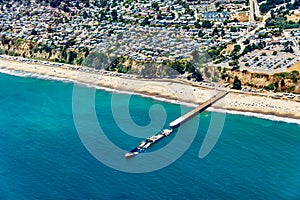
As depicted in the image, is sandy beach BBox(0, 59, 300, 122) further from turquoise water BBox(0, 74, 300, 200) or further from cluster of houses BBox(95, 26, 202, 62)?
cluster of houses BBox(95, 26, 202, 62)

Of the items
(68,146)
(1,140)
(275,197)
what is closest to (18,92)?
(1,140)

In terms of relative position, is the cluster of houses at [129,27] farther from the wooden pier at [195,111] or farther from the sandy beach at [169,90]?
the wooden pier at [195,111]

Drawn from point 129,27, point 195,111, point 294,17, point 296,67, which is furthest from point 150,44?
point 294,17

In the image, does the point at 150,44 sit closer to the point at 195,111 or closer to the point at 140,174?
the point at 195,111

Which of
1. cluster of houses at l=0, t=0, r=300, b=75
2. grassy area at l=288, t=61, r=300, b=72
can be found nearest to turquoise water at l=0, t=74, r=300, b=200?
grassy area at l=288, t=61, r=300, b=72

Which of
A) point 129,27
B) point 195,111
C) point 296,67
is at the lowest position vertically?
point 195,111
